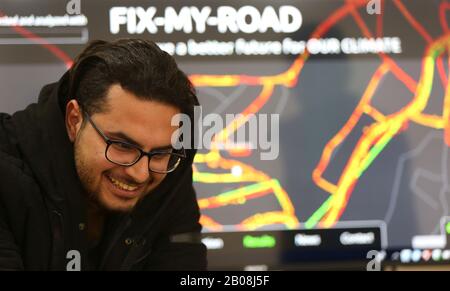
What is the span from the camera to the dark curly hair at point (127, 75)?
1482 mm

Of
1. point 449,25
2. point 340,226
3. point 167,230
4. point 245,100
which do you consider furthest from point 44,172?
point 449,25

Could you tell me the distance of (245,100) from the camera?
1627mm

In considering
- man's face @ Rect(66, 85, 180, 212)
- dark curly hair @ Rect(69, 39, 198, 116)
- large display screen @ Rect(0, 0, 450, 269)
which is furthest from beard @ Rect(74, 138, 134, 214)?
large display screen @ Rect(0, 0, 450, 269)

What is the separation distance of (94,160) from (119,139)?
0.27ft

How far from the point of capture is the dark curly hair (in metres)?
1.48

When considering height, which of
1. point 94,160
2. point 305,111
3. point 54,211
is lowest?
point 54,211

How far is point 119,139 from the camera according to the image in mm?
1499

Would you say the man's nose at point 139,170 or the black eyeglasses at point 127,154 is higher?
the black eyeglasses at point 127,154

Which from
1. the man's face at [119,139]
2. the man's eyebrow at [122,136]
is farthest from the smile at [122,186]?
the man's eyebrow at [122,136]

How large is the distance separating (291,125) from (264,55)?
7.5 inches

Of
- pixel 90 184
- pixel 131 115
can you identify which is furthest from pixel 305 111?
pixel 90 184

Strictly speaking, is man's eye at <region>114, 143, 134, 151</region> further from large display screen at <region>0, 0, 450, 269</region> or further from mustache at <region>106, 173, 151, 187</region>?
large display screen at <region>0, 0, 450, 269</region>

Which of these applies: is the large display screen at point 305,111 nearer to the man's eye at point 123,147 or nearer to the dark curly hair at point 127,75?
the dark curly hair at point 127,75

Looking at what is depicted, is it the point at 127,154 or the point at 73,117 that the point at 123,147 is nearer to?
the point at 127,154
